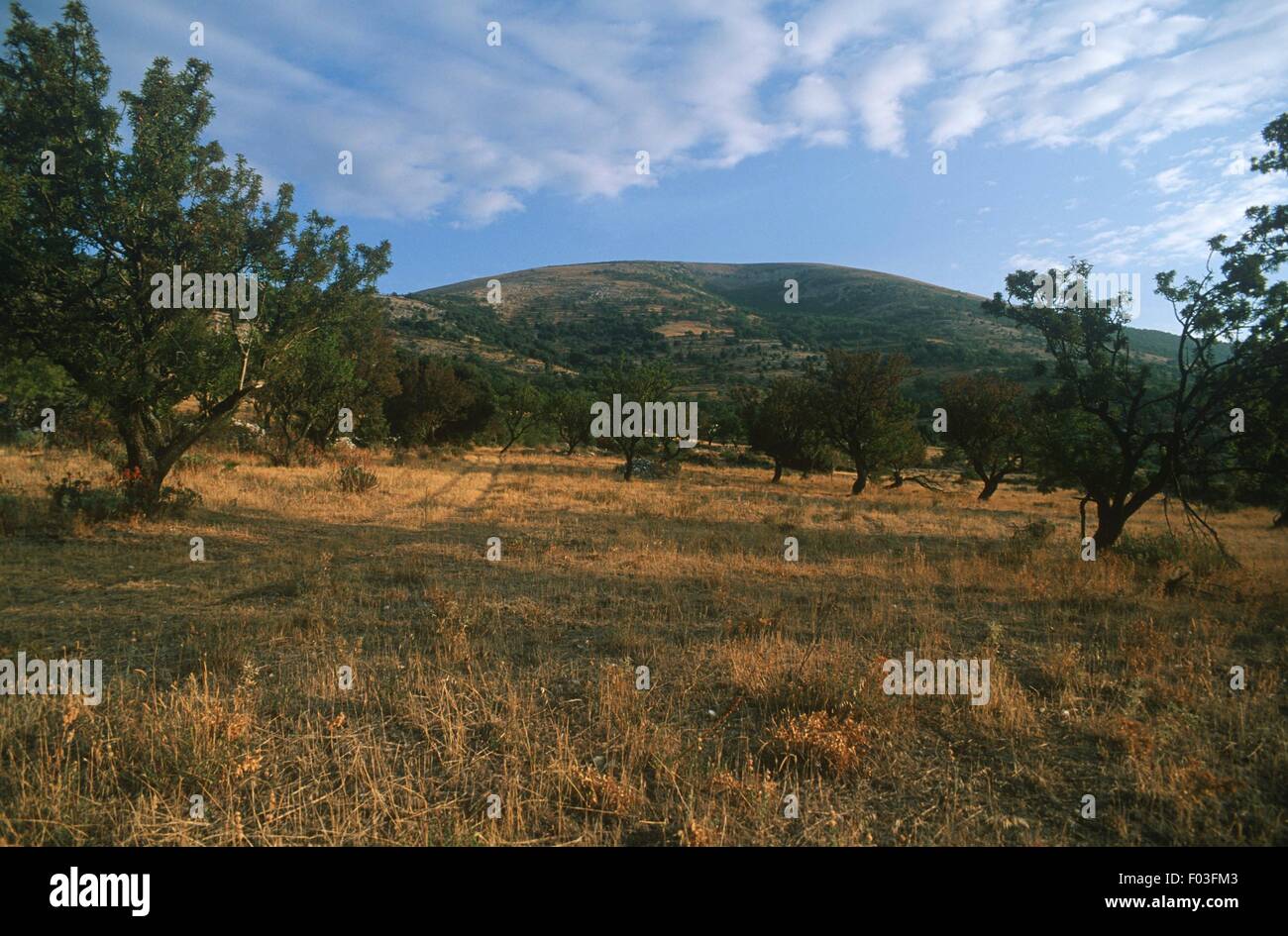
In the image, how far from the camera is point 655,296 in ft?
522

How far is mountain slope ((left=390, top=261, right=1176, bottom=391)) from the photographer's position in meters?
96.1

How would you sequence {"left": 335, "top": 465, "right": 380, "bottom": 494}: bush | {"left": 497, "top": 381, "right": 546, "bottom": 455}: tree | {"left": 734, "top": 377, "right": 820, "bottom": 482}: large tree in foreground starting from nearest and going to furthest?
1. {"left": 335, "top": 465, "right": 380, "bottom": 494}: bush
2. {"left": 734, "top": 377, "right": 820, "bottom": 482}: large tree in foreground
3. {"left": 497, "top": 381, "right": 546, "bottom": 455}: tree

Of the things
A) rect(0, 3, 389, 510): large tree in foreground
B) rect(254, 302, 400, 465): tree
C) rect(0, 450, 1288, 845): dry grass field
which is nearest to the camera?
rect(0, 450, 1288, 845): dry grass field

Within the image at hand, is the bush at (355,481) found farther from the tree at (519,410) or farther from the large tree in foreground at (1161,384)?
the tree at (519,410)

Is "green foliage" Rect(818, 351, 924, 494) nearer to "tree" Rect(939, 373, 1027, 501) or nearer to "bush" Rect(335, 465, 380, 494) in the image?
"tree" Rect(939, 373, 1027, 501)

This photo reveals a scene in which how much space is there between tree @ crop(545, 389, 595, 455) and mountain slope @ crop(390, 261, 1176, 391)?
126 feet

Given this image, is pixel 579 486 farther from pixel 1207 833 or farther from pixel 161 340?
pixel 1207 833

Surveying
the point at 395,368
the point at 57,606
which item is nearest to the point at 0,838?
the point at 57,606

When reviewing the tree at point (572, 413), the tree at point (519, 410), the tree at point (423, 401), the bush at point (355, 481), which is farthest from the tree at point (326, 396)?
the tree at point (572, 413)

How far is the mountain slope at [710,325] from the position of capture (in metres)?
96.1

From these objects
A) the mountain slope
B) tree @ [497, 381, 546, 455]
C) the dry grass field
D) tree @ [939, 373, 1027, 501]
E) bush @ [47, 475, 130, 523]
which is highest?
the mountain slope

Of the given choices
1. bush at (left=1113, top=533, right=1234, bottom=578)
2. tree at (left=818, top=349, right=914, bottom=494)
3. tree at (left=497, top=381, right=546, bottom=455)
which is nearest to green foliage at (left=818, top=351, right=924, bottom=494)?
tree at (left=818, top=349, right=914, bottom=494)

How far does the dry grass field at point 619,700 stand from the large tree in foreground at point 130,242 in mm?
3257

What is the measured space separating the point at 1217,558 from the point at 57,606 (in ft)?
64.0
